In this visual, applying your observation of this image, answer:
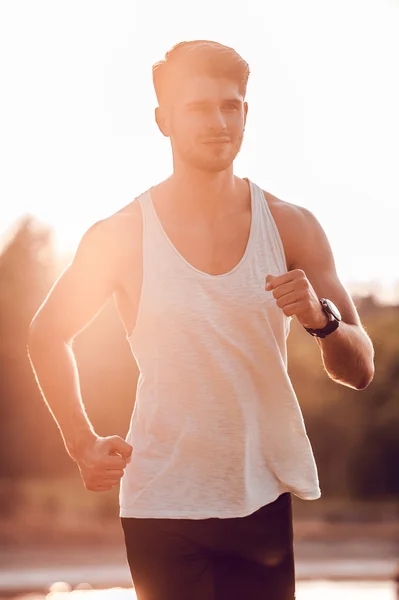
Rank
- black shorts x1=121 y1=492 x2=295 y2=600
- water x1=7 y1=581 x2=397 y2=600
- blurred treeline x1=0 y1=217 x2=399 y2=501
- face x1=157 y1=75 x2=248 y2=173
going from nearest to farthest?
black shorts x1=121 y1=492 x2=295 y2=600
face x1=157 y1=75 x2=248 y2=173
water x1=7 y1=581 x2=397 y2=600
blurred treeline x1=0 y1=217 x2=399 y2=501

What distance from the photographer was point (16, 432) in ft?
112

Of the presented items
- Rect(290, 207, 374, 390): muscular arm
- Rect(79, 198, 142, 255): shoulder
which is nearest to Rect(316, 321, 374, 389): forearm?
Rect(290, 207, 374, 390): muscular arm

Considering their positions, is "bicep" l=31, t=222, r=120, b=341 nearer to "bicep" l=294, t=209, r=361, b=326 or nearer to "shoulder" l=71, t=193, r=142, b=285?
"shoulder" l=71, t=193, r=142, b=285

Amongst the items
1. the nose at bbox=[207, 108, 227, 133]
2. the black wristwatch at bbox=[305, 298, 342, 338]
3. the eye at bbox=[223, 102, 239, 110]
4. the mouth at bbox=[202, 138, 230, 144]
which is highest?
the eye at bbox=[223, 102, 239, 110]

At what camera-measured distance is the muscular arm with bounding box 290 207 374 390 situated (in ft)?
9.05

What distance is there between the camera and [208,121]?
2.76 m

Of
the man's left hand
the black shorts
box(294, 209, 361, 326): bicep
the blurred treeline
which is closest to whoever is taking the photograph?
the man's left hand

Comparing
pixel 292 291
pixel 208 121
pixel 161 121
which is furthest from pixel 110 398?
pixel 292 291

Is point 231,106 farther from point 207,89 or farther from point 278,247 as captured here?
point 278,247

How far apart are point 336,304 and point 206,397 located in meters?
0.50

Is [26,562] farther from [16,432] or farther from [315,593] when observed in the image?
[315,593]

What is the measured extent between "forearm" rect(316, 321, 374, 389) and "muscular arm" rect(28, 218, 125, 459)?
1.97ft

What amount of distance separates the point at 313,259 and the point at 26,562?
36.6 m

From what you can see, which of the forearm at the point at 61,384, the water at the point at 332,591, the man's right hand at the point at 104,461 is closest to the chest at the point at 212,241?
the forearm at the point at 61,384
